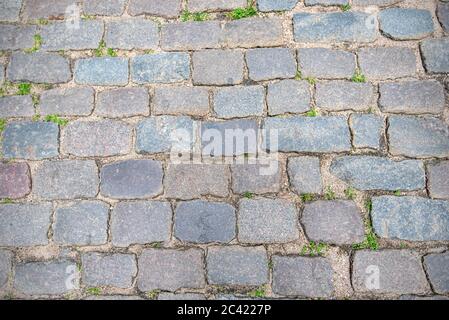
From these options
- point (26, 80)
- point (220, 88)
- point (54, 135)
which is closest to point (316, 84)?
point (220, 88)

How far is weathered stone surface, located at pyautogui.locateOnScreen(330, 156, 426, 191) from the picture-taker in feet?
7.78

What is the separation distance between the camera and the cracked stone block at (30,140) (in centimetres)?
255

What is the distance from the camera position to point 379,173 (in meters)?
2.39

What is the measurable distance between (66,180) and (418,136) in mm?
2295

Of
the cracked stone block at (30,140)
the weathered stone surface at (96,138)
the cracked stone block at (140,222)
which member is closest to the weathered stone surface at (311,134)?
the cracked stone block at (140,222)

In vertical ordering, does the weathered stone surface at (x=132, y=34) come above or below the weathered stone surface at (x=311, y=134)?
above

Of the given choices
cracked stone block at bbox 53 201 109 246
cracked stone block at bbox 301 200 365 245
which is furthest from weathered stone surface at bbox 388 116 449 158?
cracked stone block at bbox 53 201 109 246

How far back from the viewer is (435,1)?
284cm

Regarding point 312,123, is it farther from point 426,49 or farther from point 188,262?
point 188,262

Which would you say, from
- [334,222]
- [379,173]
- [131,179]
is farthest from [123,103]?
[379,173]

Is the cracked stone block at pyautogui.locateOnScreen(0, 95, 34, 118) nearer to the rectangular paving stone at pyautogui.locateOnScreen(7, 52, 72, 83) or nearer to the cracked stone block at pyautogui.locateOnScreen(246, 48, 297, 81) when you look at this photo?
the rectangular paving stone at pyautogui.locateOnScreen(7, 52, 72, 83)

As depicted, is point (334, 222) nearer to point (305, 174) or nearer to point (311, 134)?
point (305, 174)

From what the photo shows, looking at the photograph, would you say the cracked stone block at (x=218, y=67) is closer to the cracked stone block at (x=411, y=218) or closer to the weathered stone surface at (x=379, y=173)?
the weathered stone surface at (x=379, y=173)

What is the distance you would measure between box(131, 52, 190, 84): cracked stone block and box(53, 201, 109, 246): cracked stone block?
0.93m
